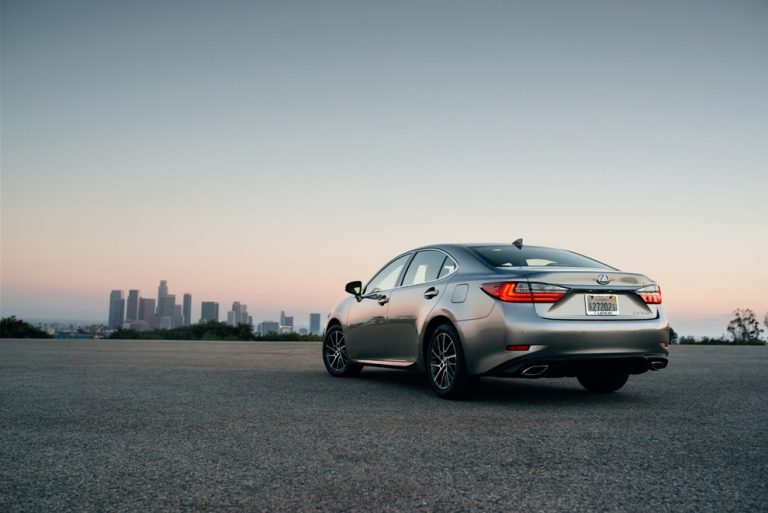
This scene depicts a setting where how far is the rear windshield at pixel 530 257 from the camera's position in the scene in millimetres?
7574

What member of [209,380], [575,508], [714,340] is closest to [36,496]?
[575,508]

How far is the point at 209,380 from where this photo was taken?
30.4 feet

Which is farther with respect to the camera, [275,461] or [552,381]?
[552,381]

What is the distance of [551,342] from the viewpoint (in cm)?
677

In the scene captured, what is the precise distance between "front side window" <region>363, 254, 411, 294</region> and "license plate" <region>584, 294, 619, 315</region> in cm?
268

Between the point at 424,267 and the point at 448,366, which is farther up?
the point at 424,267

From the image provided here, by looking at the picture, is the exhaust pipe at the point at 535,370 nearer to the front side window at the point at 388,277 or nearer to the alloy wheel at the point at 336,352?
the front side window at the point at 388,277

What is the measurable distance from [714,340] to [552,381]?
646 inches

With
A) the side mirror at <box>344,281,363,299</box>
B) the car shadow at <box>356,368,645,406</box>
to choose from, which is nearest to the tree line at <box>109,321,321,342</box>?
the side mirror at <box>344,281,363,299</box>

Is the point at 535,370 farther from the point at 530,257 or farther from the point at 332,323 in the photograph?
the point at 332,323

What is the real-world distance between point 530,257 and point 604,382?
71.6 inches

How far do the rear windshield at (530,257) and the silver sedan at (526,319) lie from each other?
0.04 ft

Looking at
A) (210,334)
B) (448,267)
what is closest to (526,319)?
(448,267)

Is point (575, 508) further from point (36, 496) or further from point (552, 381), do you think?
point (552, 381)
